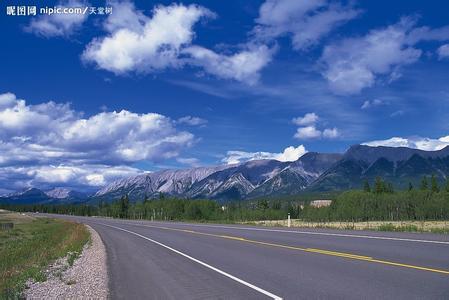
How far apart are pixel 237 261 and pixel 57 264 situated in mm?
7640

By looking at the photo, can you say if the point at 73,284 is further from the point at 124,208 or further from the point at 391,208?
the point at 124,208

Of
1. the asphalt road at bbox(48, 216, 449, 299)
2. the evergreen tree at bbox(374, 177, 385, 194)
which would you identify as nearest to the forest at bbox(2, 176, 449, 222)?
the evergreen tree at bbox(374, 177, 385, 194)

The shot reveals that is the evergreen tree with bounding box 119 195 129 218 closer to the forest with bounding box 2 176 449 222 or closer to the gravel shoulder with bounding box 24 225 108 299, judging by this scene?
the forest with bounding box 2 176 449 222

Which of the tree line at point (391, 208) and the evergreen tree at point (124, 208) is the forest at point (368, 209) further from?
the evergreen tree at point (124, 208)

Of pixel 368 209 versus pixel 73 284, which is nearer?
pixel 73 284

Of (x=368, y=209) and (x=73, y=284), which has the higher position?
(x=368, y=209)

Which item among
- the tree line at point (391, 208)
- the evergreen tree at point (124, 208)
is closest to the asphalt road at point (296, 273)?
the tree line at point (391, 208)

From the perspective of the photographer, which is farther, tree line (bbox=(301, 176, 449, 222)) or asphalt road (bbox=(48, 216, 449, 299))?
tree line (bbox=(301, 176, 449, 222))

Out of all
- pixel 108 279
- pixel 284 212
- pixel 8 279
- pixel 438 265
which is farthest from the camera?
pixel 284 212

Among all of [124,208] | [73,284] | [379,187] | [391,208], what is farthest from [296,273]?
[124,208]

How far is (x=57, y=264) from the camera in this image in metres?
18.4

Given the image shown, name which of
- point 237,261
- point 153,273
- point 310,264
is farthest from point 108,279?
point 310,264

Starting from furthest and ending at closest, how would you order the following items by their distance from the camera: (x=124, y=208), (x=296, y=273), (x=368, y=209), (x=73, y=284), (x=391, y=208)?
(x=124, y=208)
(x=368, y=209)
(x=391, y=208)
(x=73, y=284)
(x=296, y=273)

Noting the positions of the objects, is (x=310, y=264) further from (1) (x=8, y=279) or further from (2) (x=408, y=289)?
(1) (x=8, y=279)
